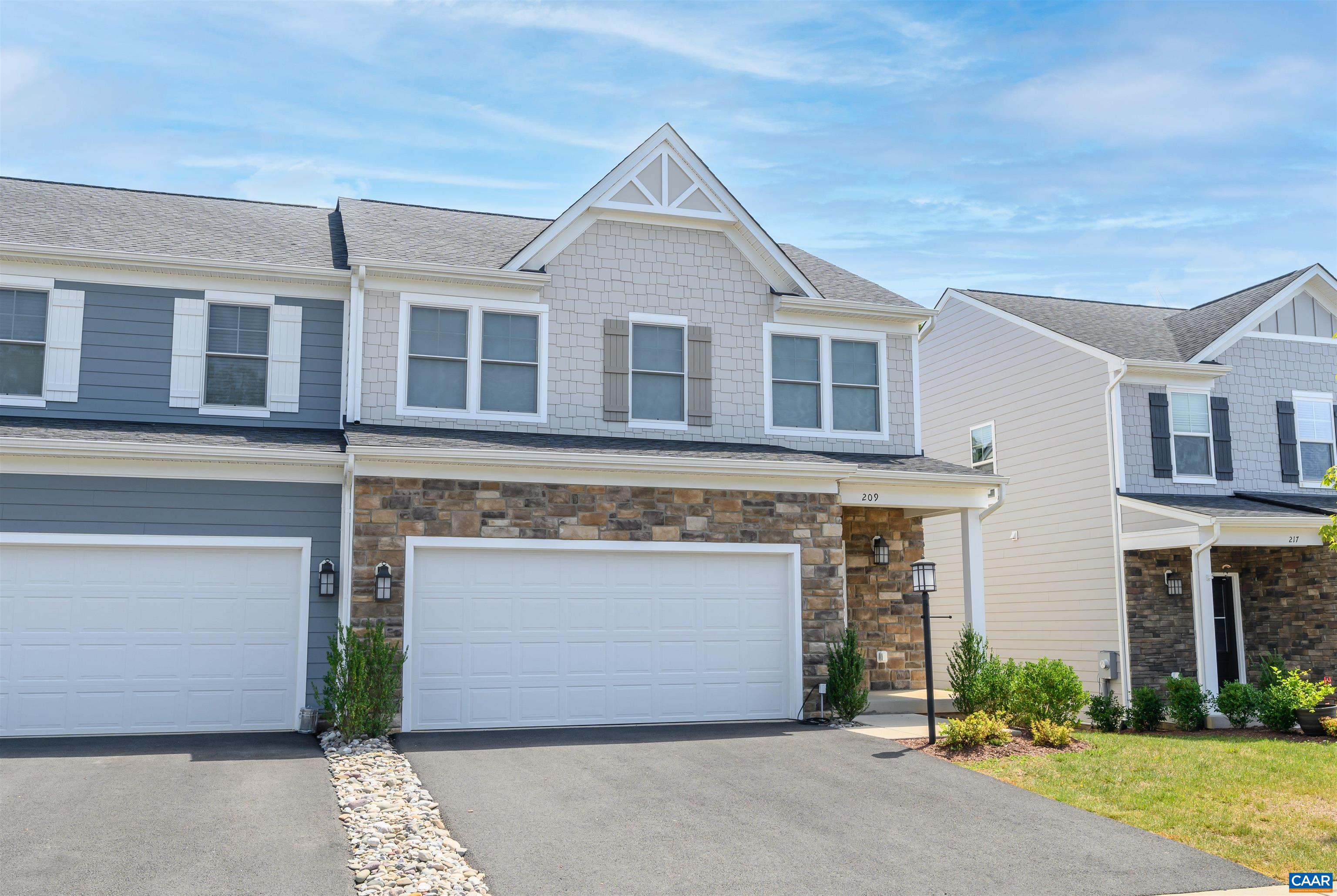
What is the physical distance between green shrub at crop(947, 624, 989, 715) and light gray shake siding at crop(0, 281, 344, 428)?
8.92 m

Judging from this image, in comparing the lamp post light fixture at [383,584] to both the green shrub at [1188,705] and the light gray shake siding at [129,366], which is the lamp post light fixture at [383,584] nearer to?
the light gray shake siding at [129,366]

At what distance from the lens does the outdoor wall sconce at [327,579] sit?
479 inches

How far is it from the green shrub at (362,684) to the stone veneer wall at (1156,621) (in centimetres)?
1162

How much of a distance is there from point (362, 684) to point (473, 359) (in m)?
4.64

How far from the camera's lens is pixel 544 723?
12.2 m

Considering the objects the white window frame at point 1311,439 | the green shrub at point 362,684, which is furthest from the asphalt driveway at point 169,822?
the white window frame at point 1311,439

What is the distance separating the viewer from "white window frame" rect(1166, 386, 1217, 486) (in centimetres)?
1739

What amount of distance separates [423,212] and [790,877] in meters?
12.6

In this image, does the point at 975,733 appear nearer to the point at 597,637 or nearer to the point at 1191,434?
the point at 597,637

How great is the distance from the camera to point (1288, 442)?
18328 mm

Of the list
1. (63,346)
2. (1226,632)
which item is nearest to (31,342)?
(63,346)

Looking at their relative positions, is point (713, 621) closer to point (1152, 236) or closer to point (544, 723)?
point (544, 723)

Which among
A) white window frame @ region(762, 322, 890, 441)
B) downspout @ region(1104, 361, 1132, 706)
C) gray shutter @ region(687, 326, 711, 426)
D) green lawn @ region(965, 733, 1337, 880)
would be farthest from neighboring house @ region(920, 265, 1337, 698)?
gray shutter @ region(687, 326, 711, 426)

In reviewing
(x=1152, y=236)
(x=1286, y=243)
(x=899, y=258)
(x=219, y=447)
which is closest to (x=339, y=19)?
(x=219, y=447)
